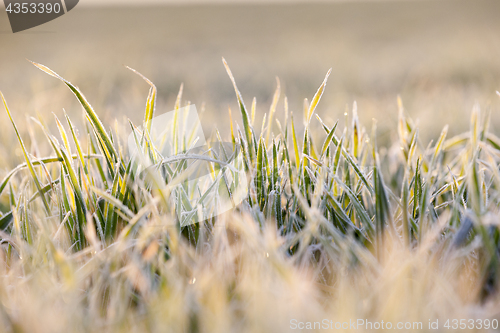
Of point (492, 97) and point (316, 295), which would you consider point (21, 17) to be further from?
point (492, 97)

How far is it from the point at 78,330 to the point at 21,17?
122 cm

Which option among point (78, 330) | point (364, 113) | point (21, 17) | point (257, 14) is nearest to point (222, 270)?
point (78, 330)

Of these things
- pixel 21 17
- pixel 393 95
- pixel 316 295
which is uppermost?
pixel 21 17

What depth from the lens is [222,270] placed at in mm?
509

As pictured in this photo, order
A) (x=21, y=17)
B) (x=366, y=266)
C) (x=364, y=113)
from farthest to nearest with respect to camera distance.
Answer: (x=364, y=113), (x=21, y=17), (x=366, y=266)

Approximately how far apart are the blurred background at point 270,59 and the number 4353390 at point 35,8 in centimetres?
8

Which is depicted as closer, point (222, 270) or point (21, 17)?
point (222, 270)

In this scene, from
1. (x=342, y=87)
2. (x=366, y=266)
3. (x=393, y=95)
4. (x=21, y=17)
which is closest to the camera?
(x=366, y=266)

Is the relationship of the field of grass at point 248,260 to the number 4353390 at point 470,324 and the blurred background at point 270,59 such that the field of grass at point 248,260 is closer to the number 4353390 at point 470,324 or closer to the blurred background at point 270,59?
the number 4353390 at point 470,324

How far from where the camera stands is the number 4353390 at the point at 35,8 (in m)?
1.21

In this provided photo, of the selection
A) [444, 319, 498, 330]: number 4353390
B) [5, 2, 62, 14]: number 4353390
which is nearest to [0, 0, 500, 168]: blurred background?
[5, 2, 62, 14]: number 4353390

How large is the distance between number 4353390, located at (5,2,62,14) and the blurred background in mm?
82

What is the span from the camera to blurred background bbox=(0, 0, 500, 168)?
6.24ft

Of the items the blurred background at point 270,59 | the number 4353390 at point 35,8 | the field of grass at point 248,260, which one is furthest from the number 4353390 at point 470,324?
Result: the number 4353390 at point 35,8
